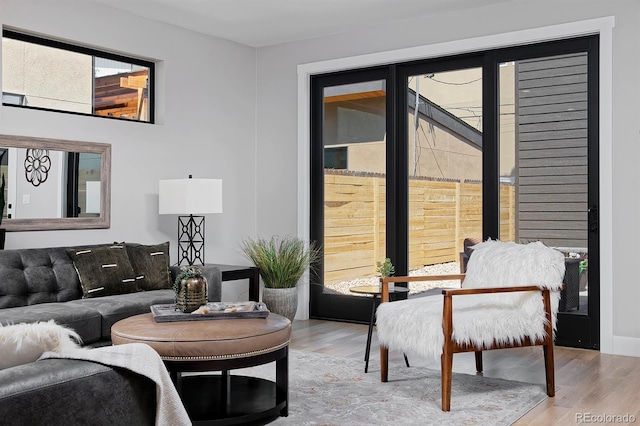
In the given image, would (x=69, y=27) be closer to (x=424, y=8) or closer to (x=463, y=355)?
(x=424, y=8)

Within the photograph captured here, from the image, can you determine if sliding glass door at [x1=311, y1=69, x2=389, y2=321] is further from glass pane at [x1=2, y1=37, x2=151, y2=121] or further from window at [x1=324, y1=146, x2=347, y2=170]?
glass pane at [x1=2, y1=37, x2=151, y2=121]

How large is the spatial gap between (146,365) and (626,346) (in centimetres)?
382

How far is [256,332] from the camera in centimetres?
302

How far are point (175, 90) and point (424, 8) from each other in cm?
216

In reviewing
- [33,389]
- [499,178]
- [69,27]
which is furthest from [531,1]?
[33,389]

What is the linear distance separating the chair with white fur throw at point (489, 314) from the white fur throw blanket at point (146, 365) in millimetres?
1729

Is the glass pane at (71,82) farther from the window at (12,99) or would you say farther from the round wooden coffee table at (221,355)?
the round wooden coffee table at (221,355)

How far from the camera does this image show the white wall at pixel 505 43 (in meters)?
4.62

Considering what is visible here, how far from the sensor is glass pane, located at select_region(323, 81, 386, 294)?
5.88 meters

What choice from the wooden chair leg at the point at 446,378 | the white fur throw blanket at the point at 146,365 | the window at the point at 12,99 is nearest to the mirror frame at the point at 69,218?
the window at the point at 12,99

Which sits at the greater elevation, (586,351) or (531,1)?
(531,1)

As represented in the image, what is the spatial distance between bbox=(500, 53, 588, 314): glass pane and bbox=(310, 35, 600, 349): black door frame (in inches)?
2.4

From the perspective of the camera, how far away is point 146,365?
184 cm

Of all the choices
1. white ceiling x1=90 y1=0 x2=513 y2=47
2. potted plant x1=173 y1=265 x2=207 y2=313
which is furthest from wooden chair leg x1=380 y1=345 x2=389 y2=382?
white ceiling x1=90 y1=0 x2=513 y2=47
